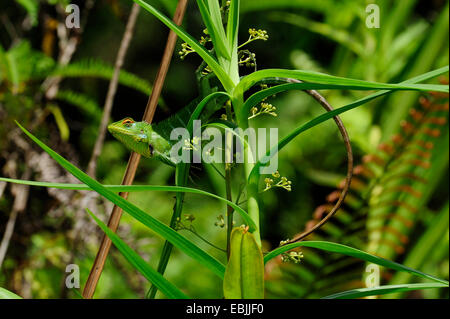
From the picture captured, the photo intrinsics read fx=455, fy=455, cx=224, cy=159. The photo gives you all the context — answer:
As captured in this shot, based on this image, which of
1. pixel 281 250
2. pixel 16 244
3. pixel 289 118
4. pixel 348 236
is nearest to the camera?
pixel 281 250

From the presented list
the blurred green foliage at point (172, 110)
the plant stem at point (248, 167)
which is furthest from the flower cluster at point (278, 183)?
the blurred green foliage at point (172, 110)

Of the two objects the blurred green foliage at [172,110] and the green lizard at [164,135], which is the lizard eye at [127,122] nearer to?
the green lizard at [164,135]

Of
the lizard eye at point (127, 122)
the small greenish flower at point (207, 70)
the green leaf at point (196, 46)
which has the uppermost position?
the small greenish flower at point (207, 70)

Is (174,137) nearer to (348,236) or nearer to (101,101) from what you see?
(348,236)

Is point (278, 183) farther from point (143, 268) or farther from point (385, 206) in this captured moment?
point (385, 206)
